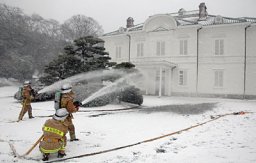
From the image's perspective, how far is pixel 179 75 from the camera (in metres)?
29.8

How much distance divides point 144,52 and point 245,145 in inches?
999

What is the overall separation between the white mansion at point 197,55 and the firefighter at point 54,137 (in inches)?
862

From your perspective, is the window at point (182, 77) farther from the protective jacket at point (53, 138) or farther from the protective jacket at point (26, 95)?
the protective jacket at point (53, 138)

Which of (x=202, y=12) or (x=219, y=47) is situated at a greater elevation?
(x=202, y=12)

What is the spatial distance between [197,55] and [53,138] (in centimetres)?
2522

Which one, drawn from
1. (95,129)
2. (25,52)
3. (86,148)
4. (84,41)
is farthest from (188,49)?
(25,52)

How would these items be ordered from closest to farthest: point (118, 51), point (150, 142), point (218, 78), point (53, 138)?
point (53, 138)
point (150, 142)
point (218, 78)
point (118, 51)

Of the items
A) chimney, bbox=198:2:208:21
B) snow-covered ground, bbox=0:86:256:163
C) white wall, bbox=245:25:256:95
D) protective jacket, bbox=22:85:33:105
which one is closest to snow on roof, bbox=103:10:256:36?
chimney, bbox=198:2:208:21

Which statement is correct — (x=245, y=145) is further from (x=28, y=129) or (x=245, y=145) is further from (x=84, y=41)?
(x=84, y=41)

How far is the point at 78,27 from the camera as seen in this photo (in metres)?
55.3

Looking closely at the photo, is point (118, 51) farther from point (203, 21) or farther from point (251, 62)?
point (251, 62)

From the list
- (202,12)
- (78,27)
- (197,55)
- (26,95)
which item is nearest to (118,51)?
(197,55)

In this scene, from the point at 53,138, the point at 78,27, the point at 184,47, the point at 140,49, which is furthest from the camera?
the point at 78,27

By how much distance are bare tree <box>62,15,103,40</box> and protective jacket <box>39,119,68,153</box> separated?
5043 centimetres
